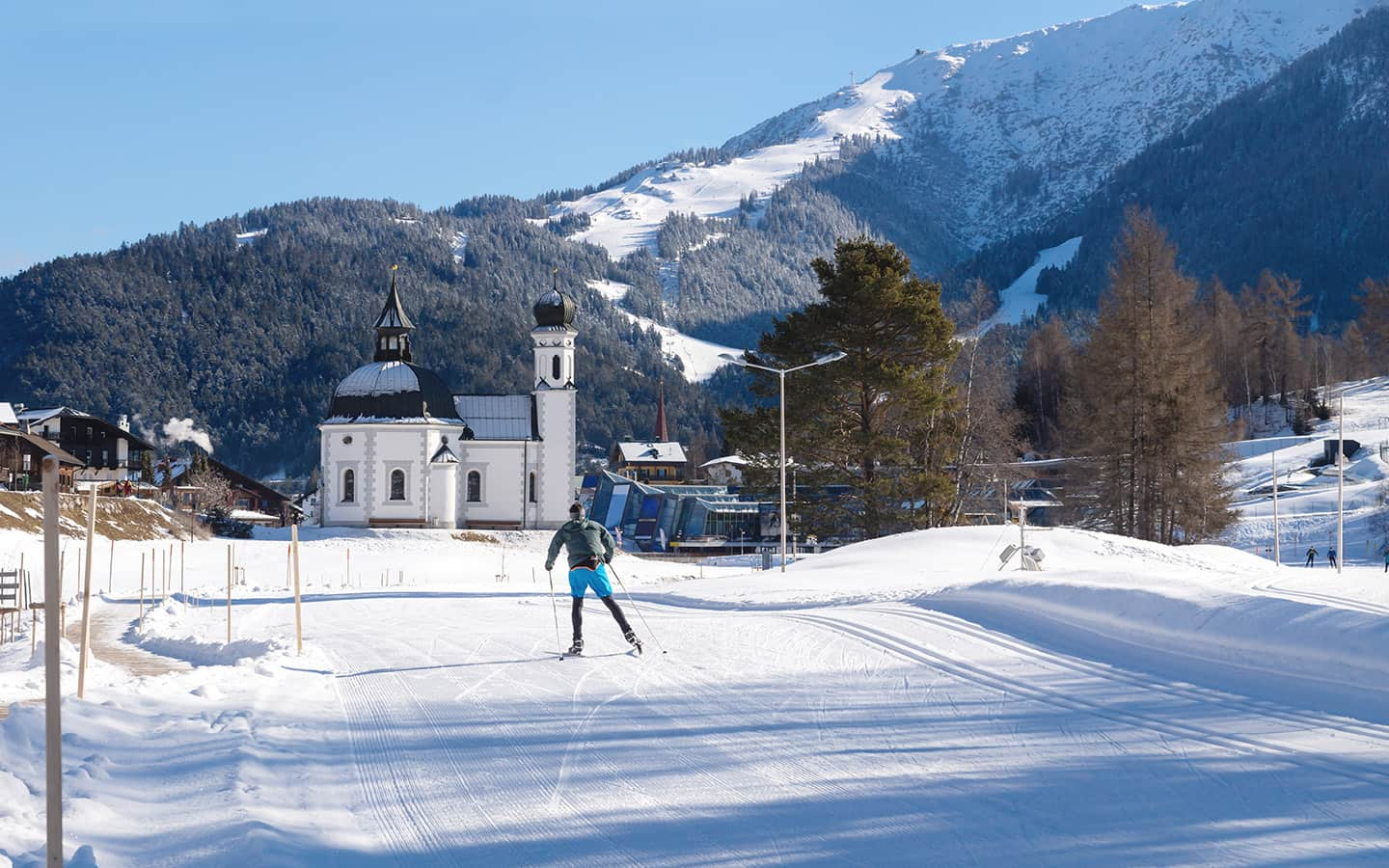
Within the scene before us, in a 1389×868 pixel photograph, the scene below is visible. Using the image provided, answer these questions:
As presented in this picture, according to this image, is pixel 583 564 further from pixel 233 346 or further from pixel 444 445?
pixel 233 346

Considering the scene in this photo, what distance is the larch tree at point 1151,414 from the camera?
4466cm

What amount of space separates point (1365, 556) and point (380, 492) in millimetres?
47360

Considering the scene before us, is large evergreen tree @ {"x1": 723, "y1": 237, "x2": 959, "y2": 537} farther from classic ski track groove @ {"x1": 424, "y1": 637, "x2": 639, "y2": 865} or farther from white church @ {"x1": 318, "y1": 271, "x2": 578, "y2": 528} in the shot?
classic ski track groove @ {"x1": 424, "y1": 637, "x2": 639, "y2": 865}

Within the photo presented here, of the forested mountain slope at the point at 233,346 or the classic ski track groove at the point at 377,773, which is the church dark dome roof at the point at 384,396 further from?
the forested mountain slope at the point at 233,346

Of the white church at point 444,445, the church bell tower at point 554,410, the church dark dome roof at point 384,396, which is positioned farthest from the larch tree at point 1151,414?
the church dark dome roof at point 384,396

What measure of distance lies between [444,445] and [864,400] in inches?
1240

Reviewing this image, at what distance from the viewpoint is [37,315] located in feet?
563

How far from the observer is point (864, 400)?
43.3m

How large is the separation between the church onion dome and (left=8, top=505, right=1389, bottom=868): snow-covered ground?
176ft

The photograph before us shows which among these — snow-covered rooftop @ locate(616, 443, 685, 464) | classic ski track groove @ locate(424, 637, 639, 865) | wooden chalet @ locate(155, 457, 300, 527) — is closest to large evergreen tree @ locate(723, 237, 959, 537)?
classic ski track groove @ locate(424, 637, 639, 865)

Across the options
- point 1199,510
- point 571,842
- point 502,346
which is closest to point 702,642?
point 571,842

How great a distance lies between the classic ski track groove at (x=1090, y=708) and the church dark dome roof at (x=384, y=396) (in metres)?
53.3

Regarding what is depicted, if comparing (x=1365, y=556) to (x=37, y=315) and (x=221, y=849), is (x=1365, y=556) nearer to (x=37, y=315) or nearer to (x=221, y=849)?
(x=221, y=849)

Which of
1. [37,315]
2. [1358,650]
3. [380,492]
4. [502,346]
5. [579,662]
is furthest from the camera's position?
[502,346]
